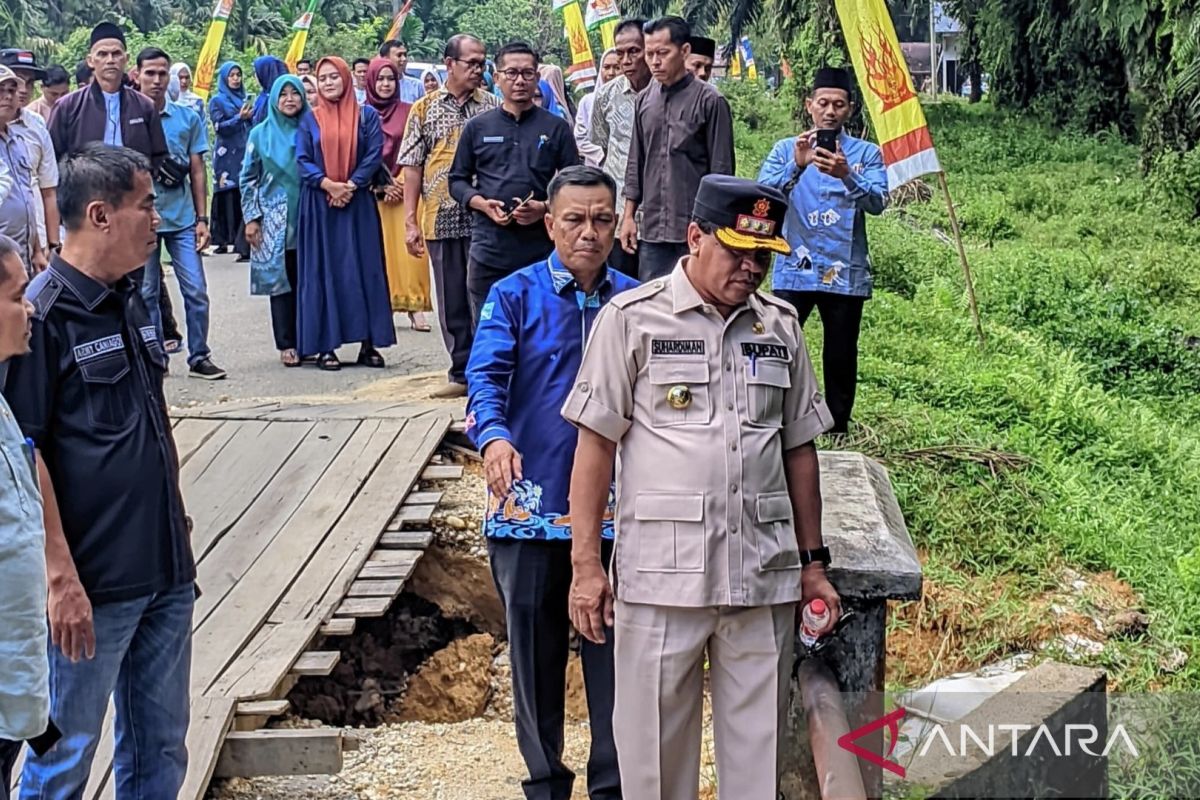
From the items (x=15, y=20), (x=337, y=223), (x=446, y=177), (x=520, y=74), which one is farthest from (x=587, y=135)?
(x=15, y=20)

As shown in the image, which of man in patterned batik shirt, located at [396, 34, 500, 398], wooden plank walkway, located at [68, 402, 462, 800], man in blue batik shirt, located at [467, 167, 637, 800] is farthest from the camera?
man in patterned batik shirt, located at [396, 34, 500, 398]

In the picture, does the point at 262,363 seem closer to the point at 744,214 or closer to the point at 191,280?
the point at 191,280

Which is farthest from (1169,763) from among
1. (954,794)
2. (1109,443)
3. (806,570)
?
(1109,443)

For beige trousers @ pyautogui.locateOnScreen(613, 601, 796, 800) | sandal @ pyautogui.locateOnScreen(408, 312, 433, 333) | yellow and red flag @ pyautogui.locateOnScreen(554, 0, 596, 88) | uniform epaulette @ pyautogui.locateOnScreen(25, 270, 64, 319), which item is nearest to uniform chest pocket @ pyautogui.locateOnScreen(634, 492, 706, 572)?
beige trousers @ pyautogui.locateOnScreen(613, 601, 796, 800)

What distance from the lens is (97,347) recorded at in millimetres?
3514

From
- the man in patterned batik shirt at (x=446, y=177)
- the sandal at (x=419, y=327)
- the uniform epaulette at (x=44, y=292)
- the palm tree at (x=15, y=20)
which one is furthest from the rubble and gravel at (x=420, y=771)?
the palm tree at (x=15, y=20)

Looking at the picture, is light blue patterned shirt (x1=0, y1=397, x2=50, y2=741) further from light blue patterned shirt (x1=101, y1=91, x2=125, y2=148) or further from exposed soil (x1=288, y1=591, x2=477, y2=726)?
light blue patterned shirt (x1=101, y1=91, x2=125, y2=148)

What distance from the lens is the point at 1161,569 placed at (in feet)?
19.5

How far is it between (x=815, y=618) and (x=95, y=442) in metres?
1.82

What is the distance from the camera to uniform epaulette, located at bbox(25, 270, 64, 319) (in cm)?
343

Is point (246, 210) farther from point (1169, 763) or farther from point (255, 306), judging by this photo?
point (1169, 763)

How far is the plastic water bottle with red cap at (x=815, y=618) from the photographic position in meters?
3.53

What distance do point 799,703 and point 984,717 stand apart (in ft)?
1.69

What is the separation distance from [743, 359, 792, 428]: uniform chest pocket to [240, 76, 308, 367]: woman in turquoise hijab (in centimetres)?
613
